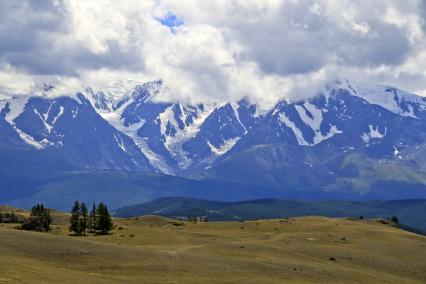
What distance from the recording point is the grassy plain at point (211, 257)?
280 feet


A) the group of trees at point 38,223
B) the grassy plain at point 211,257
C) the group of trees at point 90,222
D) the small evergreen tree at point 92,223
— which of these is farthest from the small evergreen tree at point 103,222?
the group of trees at point 38,223

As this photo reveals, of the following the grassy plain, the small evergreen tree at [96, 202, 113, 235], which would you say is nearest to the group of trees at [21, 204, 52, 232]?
the grassy plain

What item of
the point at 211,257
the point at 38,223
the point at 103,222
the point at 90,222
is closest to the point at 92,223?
the point at 90,222

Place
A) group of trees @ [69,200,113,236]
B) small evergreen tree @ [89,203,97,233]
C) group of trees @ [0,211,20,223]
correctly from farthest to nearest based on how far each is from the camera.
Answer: group of trees @ [0,211,20,223] → small evergreen tree @ [89,203,97,233] → group of trees @ [69,200,113,236]

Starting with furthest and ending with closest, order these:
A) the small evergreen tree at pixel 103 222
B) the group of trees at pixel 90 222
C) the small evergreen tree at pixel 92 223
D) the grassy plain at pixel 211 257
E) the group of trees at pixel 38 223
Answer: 1. the small evergreen tree at pixel 92 223
2. the small evergreen tree at pixel 103 222
3. the group of trees at pixel 90 222
4. the group of trees at pixel 38 223
5. the grassy plain at pixel 211 257

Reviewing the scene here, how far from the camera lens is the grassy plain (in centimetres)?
8538

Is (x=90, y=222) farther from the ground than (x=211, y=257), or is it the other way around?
(x=90, y=222)

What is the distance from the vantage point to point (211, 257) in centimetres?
10300

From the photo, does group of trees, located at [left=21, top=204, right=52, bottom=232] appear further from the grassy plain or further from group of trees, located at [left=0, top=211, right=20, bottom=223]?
group of trees, located at [left=0, top=211, right=20, bottom=223]

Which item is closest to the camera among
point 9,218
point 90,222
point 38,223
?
point 38,223

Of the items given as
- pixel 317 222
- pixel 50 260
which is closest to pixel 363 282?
pixel 50 260

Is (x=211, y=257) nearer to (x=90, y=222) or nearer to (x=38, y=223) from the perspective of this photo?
(x=38, y=223)

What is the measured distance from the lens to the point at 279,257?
110 meters

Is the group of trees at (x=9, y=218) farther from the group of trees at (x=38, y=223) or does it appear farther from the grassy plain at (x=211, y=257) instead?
the group of trees at (x=38, y=223)
